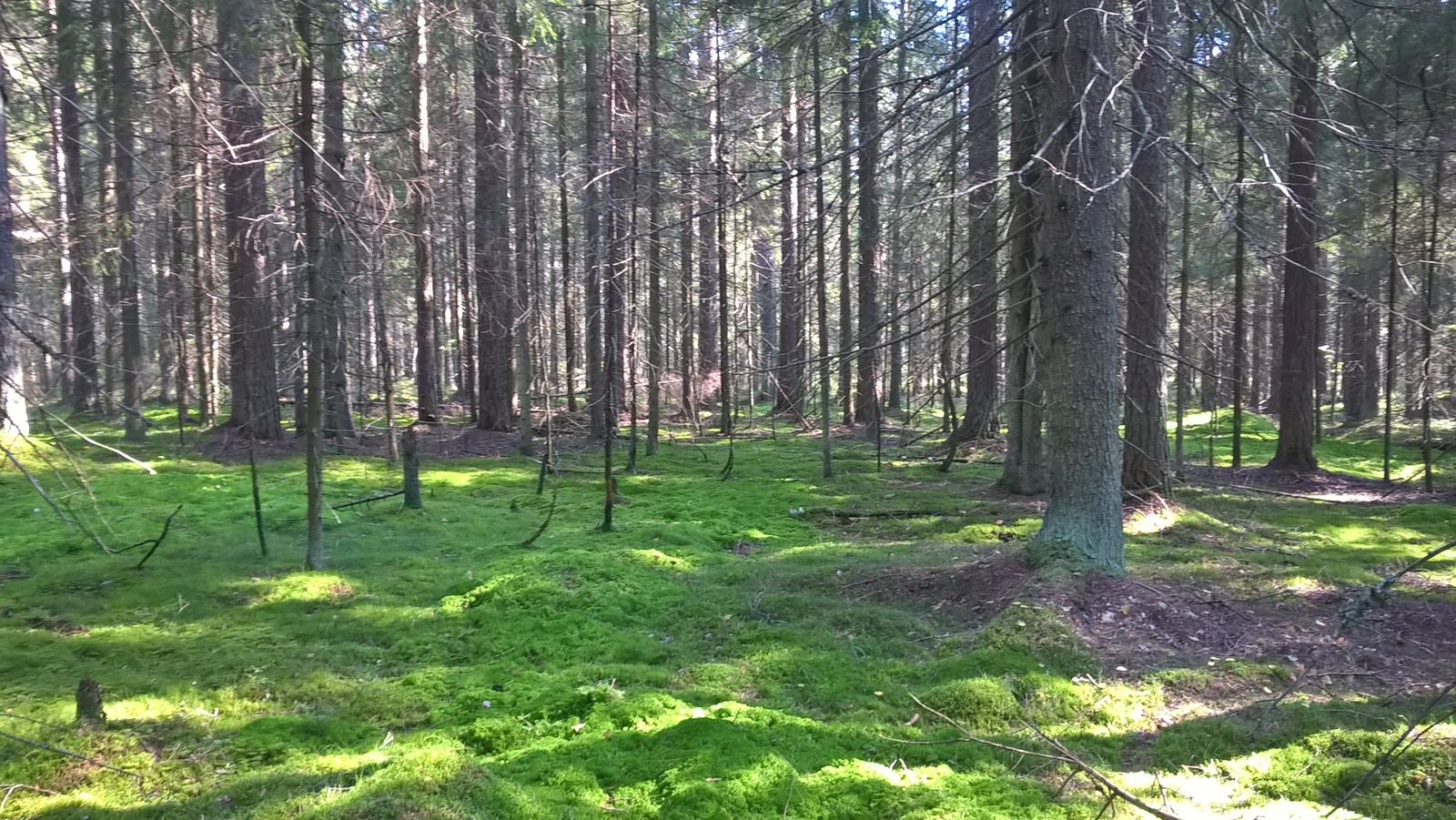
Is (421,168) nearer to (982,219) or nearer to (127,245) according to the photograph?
(127,245)

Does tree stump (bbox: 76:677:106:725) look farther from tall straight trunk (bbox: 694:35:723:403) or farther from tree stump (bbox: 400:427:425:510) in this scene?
tall straight trunk (bbox: 694:35:723:403)

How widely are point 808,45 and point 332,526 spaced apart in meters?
8.57

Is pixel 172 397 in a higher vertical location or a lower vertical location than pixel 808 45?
lower

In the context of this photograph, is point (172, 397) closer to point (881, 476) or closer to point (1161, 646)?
point (881, 476)

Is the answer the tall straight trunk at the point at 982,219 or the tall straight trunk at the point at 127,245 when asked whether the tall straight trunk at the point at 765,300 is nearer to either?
the tall straight trunk at the point at 982,219

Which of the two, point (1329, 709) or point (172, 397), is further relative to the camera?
point (172, 397)

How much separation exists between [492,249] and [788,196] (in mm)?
9436

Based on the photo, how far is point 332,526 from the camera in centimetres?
937

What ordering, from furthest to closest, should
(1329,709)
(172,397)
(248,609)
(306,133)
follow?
1. (172,397)
2. (306,133)
3. (248,609)
4. (1329,709)

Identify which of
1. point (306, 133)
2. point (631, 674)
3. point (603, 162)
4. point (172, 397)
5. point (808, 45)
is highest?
point (808, 45)

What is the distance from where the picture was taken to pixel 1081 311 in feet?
19.6

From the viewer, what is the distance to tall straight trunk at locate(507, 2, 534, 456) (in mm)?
13883

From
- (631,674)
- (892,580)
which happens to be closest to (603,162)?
(892,580)

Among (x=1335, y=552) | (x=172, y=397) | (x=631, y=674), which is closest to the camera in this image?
(x=631, y=674)
